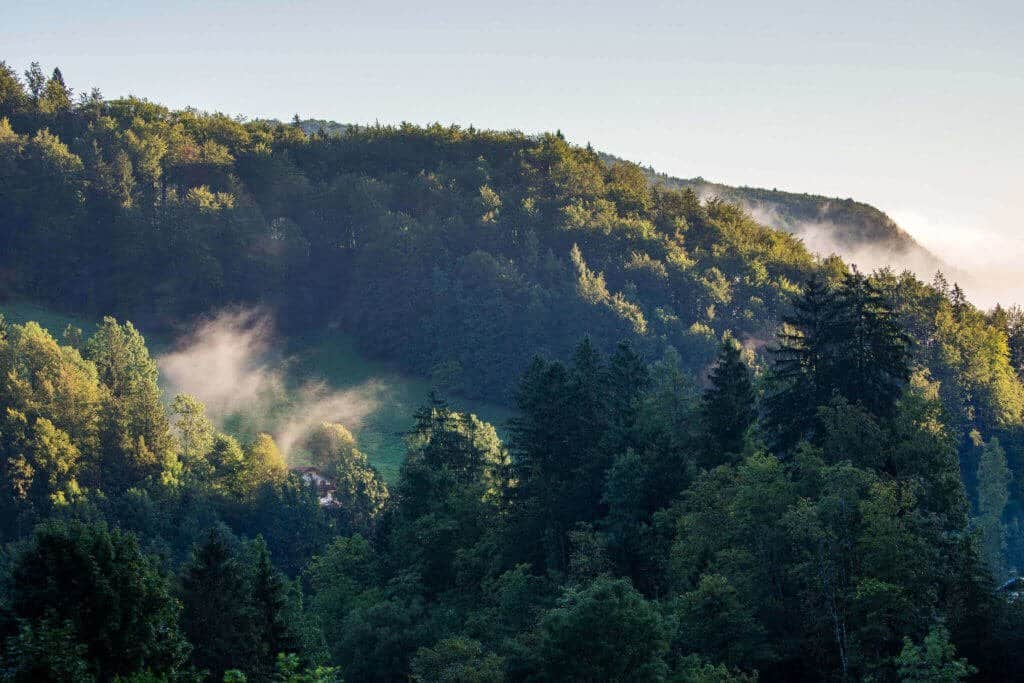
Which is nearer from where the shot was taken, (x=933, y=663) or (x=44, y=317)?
(x=933, y=663)

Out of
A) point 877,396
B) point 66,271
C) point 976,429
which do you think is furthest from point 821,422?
point 66,271

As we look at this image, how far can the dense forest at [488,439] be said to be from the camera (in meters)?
49.2

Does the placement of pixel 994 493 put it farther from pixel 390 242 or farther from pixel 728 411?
pixel 390 242

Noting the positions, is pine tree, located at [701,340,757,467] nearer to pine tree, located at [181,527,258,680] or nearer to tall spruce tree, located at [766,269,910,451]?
tall spruce tree, located at [766,269,910,451]

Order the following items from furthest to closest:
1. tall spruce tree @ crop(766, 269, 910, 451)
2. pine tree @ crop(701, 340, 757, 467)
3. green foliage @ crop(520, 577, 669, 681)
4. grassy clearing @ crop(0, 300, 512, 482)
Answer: grassy clearing @ crop(0, 300, 512, 482) < pine tree @ crop(701, 340, 757, 467) < tall spruce tree @ crop(766, 269, 910, 451) < green foliage @ crop(520, 577, 669, 681)

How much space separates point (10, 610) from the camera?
43.8 meters

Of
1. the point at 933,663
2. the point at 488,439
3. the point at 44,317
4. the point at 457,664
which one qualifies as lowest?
the point at 933,663

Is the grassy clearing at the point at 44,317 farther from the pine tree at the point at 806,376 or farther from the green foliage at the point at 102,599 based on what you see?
the green foliage at the point at 102,599

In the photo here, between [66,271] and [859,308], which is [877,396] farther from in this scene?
[66,271]

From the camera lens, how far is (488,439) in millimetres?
106250

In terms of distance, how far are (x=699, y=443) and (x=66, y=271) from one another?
107 meters

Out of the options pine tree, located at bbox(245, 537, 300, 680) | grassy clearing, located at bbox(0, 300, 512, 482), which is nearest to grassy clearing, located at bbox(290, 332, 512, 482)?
grassy clearing, located at bbox(0, 300, 512, 482)

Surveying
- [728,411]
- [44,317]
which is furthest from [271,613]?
[44,317]

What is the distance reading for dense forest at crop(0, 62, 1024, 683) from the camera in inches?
1938
